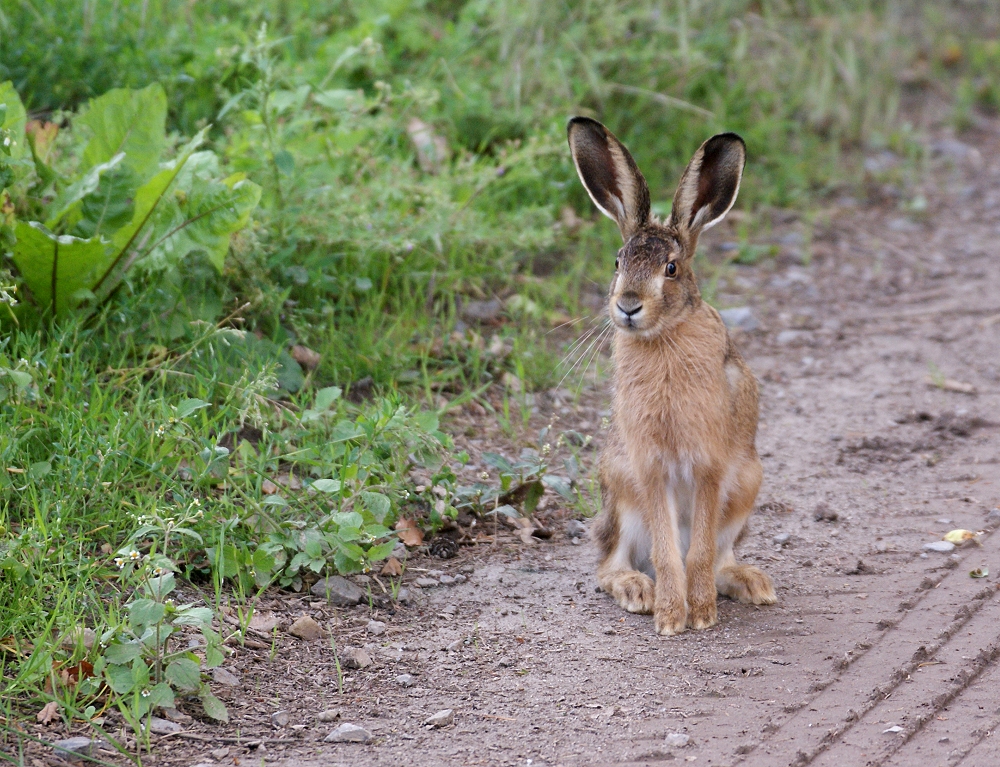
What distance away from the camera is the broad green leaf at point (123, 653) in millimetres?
3059

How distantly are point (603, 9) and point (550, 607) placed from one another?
4010 millimetres

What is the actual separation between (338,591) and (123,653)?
34.2 inches

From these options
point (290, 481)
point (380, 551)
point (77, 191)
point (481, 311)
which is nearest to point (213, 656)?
point (380, 551)

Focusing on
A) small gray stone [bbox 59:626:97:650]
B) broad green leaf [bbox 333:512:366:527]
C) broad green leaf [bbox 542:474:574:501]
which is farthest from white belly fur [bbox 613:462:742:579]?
small gray stone [bbox 59:626:97:650]

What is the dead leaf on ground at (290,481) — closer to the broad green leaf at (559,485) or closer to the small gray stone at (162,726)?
the broad green leaf at (559,485)

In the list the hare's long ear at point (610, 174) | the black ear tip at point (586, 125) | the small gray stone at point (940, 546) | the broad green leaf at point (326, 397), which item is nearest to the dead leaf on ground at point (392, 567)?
the broad green leaf at point (326, 397)

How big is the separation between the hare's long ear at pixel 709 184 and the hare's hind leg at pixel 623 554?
923 millimetres

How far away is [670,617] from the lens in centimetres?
371

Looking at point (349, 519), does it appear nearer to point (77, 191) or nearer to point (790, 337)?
point (77, 191)

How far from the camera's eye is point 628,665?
3.51m

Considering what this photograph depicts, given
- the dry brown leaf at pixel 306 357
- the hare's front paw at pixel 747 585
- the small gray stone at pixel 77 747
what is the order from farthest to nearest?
the dry brown leaf at pixel 306 357 → the hare's front paw at pixel 747 585 → the small gray stone at pixel 77 747

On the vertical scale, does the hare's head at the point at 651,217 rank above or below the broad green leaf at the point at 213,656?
above

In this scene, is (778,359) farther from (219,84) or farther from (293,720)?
(293,720)

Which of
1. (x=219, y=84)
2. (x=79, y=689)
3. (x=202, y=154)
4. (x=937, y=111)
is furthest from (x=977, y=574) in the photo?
(x=937, y=111)
